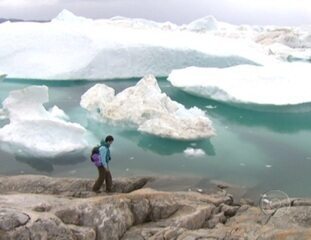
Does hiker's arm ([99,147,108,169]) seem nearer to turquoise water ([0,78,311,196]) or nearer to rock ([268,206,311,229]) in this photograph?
turquoise water ([0,78,311,196])

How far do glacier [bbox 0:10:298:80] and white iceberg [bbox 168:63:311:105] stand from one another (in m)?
2.77

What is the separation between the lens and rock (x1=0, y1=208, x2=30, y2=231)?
14.0ft

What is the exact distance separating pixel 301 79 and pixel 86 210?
10068 mm

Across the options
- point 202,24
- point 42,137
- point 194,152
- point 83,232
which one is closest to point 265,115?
point 194,152

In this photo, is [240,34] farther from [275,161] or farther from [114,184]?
[114,184]

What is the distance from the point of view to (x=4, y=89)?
1486 centimetres

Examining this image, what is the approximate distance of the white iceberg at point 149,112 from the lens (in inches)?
372

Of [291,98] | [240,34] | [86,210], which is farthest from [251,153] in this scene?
[240,34]

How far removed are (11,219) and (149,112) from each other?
6121mm

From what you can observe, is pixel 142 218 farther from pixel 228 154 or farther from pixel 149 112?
pixel 149 112

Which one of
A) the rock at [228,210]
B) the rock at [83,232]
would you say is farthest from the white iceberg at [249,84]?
the rock at [83,232]

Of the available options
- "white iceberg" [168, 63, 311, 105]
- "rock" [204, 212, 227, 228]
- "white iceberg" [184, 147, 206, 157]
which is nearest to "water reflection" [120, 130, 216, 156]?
"white iceberg" [184, 147, 206, 157]

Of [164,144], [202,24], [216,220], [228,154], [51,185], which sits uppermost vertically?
[202,24]

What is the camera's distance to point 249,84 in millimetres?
12844
